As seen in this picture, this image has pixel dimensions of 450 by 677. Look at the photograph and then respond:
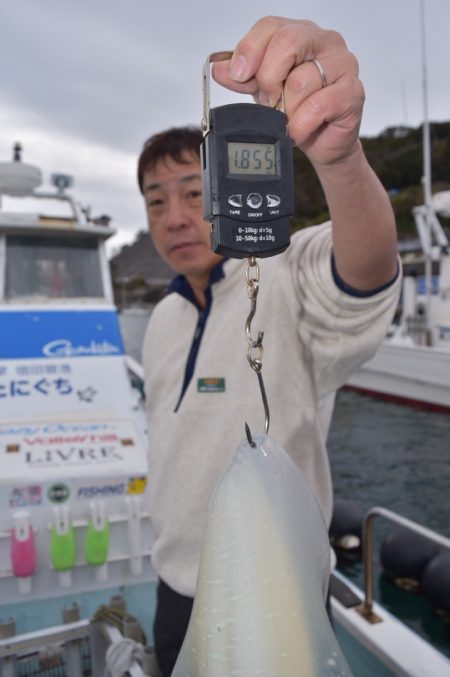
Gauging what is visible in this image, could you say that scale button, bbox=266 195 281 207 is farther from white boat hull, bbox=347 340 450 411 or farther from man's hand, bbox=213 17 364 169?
white boat hull, bbox=347 340 450 411

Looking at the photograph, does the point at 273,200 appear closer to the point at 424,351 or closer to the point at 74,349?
the point at 74,349

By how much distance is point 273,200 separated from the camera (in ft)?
3.25

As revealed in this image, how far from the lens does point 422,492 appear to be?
351 inches

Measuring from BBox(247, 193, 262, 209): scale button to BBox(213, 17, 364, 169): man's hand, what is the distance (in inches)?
5.2

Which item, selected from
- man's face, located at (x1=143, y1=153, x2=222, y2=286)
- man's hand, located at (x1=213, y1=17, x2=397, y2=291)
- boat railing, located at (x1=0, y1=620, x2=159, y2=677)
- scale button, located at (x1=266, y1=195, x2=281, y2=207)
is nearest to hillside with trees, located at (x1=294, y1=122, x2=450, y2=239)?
boat railing, located at (x1=0, y1=620, x2=159, y2=677)

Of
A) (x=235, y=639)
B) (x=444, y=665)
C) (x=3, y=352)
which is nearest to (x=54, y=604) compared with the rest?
(x=3, y=352)

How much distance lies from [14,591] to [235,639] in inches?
123

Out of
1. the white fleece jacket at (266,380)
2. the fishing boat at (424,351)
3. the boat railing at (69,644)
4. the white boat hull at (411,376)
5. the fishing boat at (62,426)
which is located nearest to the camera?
the white fleece jacket at (266,380)

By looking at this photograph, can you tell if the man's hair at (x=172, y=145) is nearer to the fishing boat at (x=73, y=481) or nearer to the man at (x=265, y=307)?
the man at (x=265, y=307)

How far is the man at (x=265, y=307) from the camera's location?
96 centimetres

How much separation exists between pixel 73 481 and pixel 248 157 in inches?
120

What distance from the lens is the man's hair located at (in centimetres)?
172

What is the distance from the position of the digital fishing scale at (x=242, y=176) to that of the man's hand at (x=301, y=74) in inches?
1.6

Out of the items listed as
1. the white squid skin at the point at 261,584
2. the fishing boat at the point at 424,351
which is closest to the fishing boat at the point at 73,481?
the white squid skin at the point at 261,584
